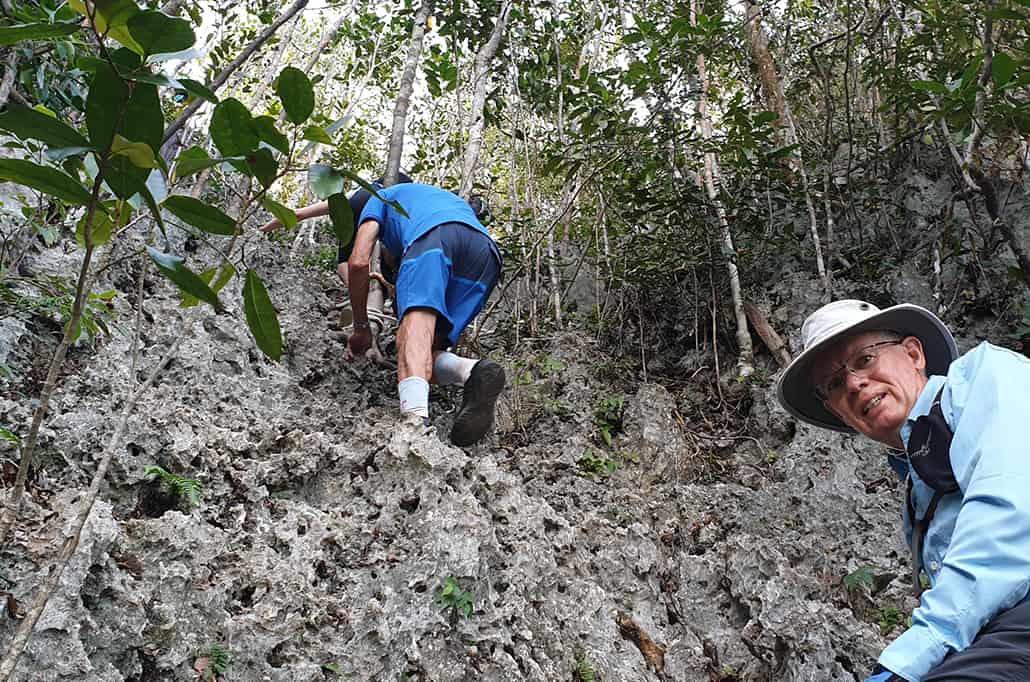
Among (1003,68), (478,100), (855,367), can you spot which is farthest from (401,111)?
(855,367)

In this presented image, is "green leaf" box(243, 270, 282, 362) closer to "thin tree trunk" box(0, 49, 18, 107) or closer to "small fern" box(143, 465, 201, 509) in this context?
"small fern" box(143, 465, 201, 509)

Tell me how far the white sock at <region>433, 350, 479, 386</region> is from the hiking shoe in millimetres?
113

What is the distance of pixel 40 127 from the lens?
101 centimetres

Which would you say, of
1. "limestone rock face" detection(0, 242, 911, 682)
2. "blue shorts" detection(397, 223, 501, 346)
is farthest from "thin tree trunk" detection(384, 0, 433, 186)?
"limestone rock face" detection(0, 242, 911, 682)

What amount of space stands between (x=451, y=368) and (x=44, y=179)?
2822 mm

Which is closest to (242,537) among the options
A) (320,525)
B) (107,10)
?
(320,525)

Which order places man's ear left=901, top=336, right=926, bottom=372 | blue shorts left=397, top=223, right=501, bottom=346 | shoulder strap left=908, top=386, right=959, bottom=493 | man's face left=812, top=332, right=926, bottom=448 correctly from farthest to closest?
blue shorts left=397, top=223, right=501, bottom=346, man's ear left=901, top=336, right=926, bottom=372, man's face left=812, top=332, right=926, bottom=448, shoulder strap left=908, top=386, right=959, bottom=493

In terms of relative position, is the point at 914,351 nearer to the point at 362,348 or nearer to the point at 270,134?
the point at 270,134

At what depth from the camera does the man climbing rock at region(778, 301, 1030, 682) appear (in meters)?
1.31

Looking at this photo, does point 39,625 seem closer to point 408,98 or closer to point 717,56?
point 408,98

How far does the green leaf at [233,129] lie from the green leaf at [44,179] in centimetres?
21

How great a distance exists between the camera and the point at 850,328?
6.86ft

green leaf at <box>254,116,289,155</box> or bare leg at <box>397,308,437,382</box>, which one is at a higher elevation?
bare leg at <box>397,308,437,382</box>

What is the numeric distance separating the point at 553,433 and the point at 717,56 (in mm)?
3743
